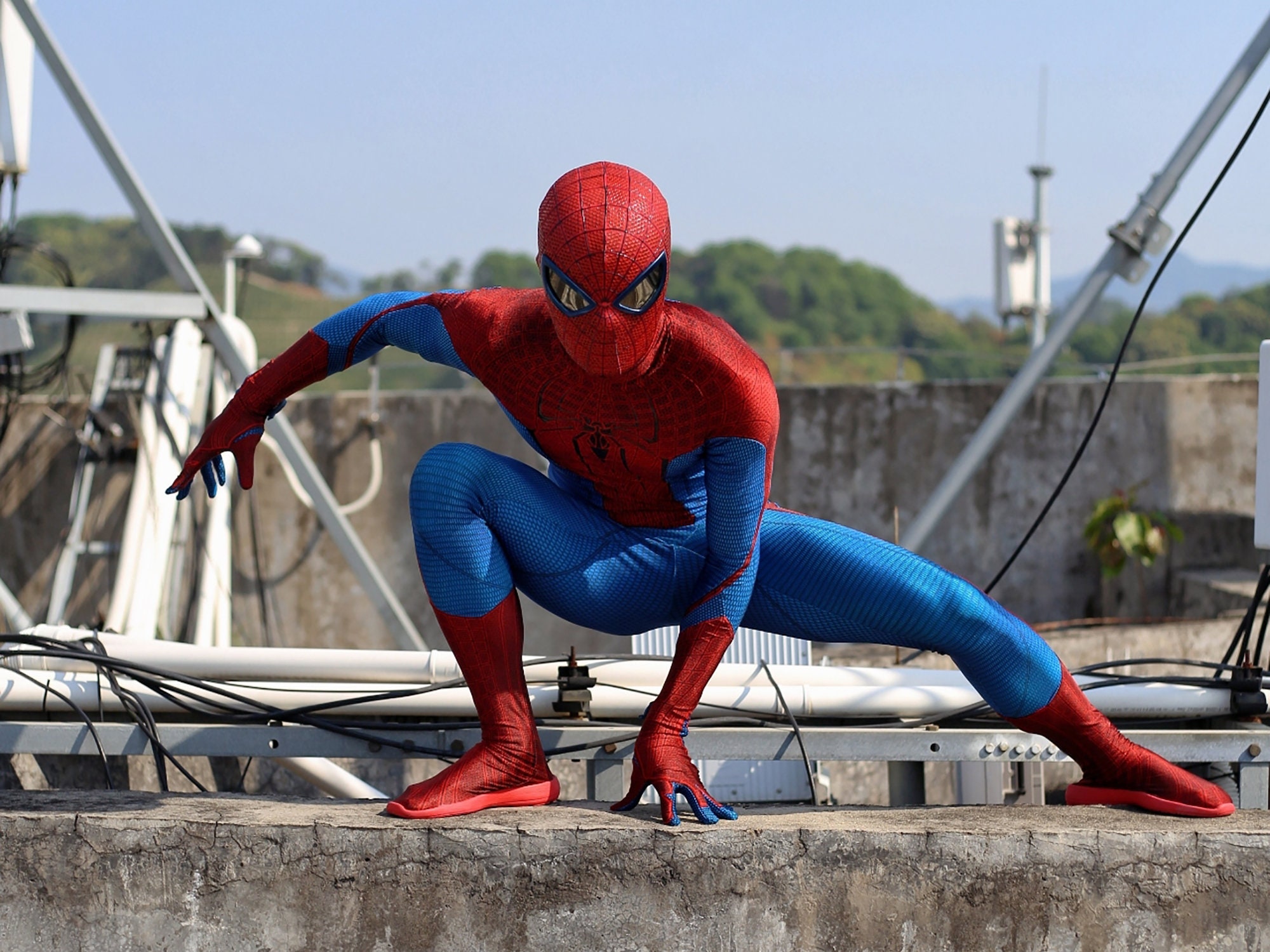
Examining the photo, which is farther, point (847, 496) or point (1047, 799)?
point (847, 496)

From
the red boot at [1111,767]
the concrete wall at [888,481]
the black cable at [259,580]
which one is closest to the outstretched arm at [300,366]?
the red boot at [1111,767]

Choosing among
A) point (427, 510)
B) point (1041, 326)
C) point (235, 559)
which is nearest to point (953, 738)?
point (427, 510)

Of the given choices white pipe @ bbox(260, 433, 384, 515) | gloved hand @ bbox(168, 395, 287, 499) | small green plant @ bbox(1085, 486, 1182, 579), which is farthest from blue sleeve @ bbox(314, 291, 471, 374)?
small green plant @ bbox(1085, 486, 1182, 579)

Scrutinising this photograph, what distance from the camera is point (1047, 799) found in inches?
206

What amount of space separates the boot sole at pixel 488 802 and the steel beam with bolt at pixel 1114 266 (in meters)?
3.68

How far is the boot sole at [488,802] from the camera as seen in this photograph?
98.6 inches

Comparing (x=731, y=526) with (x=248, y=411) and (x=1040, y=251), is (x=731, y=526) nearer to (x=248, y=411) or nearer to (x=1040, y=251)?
(x=248, y=411)

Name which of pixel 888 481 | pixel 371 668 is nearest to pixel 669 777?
pixel 371 668

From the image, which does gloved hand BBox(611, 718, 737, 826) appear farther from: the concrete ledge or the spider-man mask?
the spider-man mask

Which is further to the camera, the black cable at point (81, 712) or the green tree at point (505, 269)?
the green tree at point (505, 269)

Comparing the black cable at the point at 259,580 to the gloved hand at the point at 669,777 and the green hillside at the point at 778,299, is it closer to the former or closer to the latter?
the gloved hand at the point at 669,777

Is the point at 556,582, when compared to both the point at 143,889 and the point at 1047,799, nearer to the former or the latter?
the point at 143,889

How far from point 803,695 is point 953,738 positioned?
352 millimetres

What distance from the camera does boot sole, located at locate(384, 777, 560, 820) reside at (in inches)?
98.6
